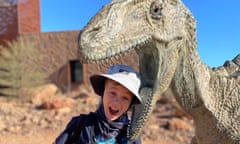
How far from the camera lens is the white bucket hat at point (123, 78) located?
164 centimetres

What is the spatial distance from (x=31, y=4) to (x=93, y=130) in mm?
15942

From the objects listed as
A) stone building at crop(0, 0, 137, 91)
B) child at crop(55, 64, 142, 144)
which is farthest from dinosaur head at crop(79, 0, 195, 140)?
stone building at crop(0, 0, 137, 91)

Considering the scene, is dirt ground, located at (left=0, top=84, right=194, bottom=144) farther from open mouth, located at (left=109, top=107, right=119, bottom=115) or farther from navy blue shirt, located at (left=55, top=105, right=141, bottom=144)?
open mouth, located at (left=109, top=107, right=119, bottom=115)

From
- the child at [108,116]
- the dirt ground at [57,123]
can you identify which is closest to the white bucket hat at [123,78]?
the child at [108,116]

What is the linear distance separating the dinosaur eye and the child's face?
480 millimetres

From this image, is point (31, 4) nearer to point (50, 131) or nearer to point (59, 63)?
point (59, 63)

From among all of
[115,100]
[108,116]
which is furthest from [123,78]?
[108,116]

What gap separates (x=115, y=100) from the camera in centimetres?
182

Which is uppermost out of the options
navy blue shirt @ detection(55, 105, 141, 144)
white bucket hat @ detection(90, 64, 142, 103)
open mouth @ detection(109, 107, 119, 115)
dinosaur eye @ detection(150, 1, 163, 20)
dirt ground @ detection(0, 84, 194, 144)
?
dinosaur eye @ detection(150, 1, 163, 20)

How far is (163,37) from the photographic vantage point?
1.46 meters

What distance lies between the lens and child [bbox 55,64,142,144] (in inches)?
70.4

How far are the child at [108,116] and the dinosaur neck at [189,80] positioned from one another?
0.65ft

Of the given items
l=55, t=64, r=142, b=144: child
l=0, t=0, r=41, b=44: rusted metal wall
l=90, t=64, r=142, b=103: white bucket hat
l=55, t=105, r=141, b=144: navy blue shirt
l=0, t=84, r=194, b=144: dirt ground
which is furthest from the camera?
l=0, t=0, r=41, b=44: rusted metal wall

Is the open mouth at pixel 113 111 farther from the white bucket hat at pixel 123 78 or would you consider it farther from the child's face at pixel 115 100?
the white bucket hat at pixel 123 78
